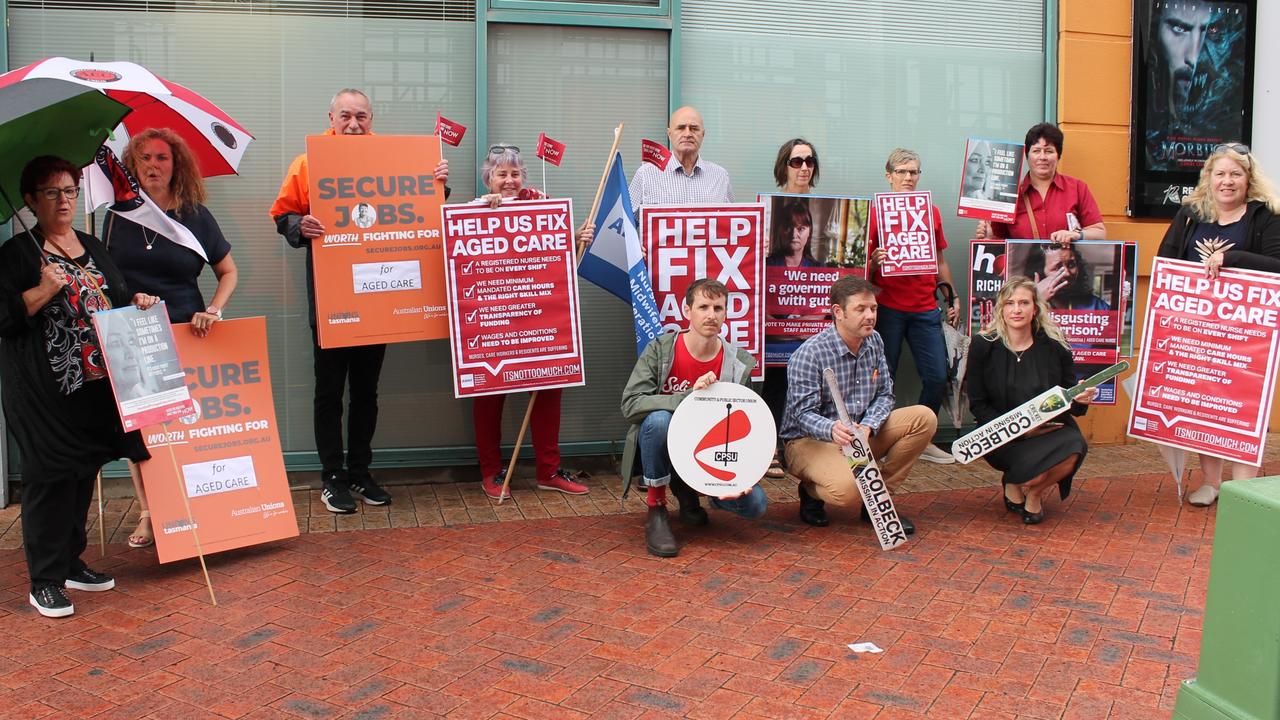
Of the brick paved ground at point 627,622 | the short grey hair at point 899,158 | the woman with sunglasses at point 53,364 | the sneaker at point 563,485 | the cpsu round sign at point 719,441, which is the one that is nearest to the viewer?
the brick paved ground at point 627,622

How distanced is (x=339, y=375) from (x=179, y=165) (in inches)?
55.1

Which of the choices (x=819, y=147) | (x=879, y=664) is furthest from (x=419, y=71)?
(x=879, y=664)

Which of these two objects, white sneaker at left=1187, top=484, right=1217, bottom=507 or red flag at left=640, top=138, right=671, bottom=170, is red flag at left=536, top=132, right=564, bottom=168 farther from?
white sneaker at left=1187, top=484, right=1217, bottom=507

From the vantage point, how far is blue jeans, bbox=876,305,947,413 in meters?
7.21

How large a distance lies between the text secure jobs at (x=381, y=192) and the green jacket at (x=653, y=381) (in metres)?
1.55

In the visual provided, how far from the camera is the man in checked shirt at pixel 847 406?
5.78 metres

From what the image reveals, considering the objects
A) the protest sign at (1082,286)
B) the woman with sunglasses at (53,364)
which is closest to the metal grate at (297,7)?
the woman with sunglasses at (53,364)

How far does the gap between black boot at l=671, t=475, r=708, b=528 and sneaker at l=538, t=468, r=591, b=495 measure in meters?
1.01

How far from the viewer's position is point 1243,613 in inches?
108

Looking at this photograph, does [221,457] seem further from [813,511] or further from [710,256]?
[813,511]

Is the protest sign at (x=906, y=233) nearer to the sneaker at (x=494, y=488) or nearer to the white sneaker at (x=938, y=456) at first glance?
the white sneaker at (x=938, y=456)

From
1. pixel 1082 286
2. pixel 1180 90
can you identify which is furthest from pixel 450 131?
pixel 1180 90

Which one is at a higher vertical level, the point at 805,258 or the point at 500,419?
the point at 805,258

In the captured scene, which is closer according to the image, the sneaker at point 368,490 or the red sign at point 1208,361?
the red sign at point 1208,361
